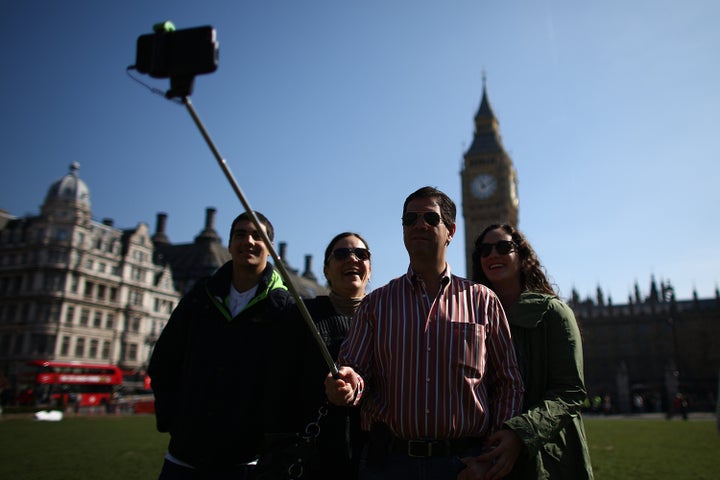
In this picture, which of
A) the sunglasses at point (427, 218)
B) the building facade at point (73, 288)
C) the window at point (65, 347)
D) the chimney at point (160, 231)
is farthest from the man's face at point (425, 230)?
the chimney at point (160, 231)

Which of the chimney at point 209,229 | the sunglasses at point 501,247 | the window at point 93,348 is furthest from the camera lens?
the chimney at point 209,229

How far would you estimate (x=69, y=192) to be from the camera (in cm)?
4794

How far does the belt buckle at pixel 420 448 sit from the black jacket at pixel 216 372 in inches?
47.2

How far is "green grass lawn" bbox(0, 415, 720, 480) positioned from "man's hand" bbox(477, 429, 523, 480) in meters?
7.24

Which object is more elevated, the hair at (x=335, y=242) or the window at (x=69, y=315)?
the window at (x=69, y=315)

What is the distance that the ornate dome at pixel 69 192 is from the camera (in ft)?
156

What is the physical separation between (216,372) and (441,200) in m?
1.83

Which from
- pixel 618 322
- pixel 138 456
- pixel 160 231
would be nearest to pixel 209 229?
pixel 160 231

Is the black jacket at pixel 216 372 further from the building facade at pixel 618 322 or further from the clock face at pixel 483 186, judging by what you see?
the clock face at pixel 483 186

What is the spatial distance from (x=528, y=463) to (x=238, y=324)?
1.97 metres

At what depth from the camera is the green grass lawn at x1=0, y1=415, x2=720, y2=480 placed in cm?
845

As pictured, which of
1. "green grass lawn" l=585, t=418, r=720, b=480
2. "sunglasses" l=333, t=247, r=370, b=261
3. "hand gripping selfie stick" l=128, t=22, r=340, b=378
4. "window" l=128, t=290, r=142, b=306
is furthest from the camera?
"window" l=128, t=290, r=142, b=306

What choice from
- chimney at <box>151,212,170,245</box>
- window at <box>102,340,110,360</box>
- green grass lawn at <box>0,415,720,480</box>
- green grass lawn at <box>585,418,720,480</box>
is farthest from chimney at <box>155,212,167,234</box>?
green grass lawn at <box>585,418,720,480</box>

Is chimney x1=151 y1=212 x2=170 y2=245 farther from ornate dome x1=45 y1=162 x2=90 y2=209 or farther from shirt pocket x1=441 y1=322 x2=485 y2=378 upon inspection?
shirt pocket x1=441 y1=322 x2=485 y2=378
